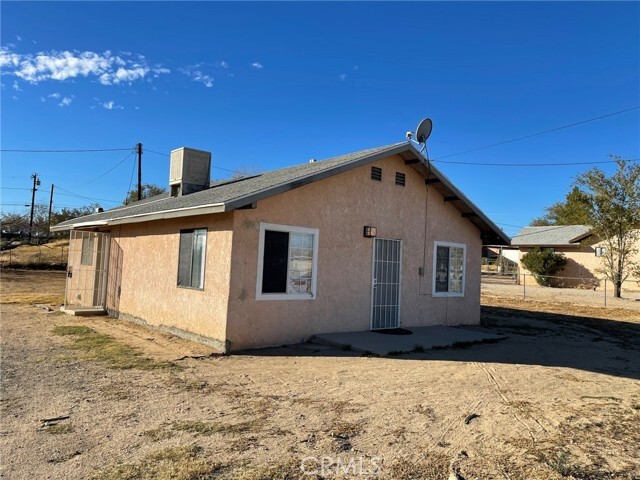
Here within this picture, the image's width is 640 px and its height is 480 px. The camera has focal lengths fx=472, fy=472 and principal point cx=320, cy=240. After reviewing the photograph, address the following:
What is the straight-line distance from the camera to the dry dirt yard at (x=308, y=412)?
3.99m

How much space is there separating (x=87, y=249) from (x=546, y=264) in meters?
30.3

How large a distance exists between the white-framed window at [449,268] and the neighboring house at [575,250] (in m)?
21.8

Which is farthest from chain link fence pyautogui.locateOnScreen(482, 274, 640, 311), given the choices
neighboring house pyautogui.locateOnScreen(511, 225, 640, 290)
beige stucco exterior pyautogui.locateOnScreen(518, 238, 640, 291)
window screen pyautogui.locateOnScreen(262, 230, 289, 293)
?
window screen pyautogui.locateOnScreen(262, 230, 289, 293)

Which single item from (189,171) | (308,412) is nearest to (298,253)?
(308,412)

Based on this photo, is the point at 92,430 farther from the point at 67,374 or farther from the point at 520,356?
the point at 520,356

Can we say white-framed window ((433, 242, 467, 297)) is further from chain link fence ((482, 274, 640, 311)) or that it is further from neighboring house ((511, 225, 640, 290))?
neighboring house ((511, 225, 640, 290))

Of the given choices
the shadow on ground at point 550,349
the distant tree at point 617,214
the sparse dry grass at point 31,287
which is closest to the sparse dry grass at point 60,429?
the shadow on ground at point 550,349

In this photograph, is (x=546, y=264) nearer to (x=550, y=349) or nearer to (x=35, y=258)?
(x=550, y=349)

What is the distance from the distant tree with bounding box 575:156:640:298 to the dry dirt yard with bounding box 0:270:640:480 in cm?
1857

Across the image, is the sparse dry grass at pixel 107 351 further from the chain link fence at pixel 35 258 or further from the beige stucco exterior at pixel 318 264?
the chain link fence at pixel 35 258

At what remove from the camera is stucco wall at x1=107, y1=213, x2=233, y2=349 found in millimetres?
8711

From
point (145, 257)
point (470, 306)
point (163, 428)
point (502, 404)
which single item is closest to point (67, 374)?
point (163, 428)

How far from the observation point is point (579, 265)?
34.1 meters

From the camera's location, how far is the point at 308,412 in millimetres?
5363
